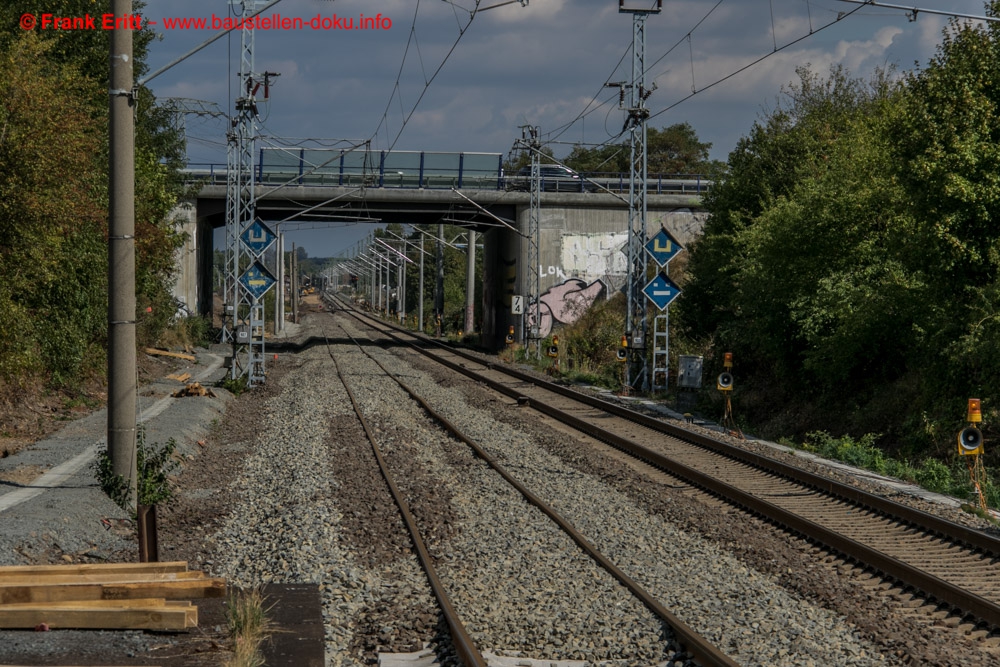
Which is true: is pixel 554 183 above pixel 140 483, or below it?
above

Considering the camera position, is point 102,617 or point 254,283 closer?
point 102,617

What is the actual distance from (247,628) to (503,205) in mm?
40751

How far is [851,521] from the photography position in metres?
12.0

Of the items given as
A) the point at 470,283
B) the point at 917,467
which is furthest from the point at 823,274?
the point at 470,283

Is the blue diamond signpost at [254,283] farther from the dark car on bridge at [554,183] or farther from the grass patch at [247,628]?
the dark car on bridge at [554,183]

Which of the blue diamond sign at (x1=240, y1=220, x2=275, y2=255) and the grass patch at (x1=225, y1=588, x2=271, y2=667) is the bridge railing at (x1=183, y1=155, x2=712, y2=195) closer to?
the blue diamond sign at (x1=240, y1=220, x2=275, y2=255)

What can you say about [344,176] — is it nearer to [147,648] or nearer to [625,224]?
[625,224]

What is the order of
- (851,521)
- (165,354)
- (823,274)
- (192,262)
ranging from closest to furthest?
(851,521), (823,274), (165,354), (192,262)

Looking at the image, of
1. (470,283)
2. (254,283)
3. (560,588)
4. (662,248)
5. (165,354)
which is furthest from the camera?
(470,283)

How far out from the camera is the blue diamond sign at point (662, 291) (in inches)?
1062

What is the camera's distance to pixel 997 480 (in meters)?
15.9

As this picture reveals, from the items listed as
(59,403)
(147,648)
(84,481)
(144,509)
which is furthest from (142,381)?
(147,648)

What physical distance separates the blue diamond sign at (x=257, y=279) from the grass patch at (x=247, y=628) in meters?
19.8

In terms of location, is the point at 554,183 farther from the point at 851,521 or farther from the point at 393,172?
the point at 851,521
